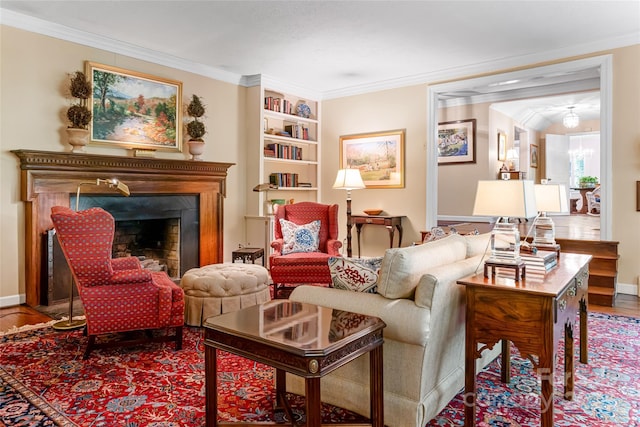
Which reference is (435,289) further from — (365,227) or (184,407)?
(365,227)

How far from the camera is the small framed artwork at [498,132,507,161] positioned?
26.5 ft

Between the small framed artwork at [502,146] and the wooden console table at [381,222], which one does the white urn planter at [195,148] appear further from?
the small framed artwork at [502,146]

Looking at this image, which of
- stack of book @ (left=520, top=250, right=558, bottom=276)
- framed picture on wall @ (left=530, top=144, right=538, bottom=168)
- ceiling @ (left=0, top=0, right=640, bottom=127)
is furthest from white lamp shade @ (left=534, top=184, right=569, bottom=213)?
framed picture on wall @ (left=530, top=144, right=538, bottom=168)

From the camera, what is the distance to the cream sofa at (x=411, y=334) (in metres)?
1.93

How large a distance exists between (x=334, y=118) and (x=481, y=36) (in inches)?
111

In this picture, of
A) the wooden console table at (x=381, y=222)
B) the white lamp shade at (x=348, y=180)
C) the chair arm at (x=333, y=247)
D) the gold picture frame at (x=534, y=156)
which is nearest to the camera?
the chair arm at (x=333, y=247)

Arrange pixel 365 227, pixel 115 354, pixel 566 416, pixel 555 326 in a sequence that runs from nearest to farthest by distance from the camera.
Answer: pixel 555 326 < pixel 566 416 < pixel 115 354 < pixel 365 227

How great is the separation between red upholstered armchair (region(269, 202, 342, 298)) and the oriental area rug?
149 cm

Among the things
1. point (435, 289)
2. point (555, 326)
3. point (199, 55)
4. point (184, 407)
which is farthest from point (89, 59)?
point (555, 326)

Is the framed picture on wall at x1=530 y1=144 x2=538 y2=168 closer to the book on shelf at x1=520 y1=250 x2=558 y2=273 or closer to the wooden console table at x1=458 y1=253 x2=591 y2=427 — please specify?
the book on shelf at x1=520 y1=250 x2=558 y2=273

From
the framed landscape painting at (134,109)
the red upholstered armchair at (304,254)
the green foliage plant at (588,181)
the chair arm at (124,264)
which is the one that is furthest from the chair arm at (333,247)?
the green foliage plant at (588,181)

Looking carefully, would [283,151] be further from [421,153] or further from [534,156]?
[534,156]

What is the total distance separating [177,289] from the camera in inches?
123

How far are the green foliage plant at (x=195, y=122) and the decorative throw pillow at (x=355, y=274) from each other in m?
3.72
